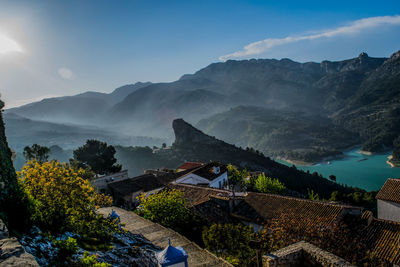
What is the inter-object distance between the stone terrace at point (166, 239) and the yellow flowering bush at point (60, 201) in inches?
168

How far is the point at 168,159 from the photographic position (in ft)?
341

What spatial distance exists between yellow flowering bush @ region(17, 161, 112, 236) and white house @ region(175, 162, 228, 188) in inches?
963

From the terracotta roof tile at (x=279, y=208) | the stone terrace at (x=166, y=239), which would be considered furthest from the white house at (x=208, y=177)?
the stone terrace at (x=166, y=239)

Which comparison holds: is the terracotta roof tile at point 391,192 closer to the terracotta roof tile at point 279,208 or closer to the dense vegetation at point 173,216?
the terracotta roof tile at point 279,208

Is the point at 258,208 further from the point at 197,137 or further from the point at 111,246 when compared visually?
the point at 197,137

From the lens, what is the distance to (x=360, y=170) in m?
135

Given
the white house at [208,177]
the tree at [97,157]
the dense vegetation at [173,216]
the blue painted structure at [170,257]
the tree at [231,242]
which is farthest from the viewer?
the tree at [97,157]

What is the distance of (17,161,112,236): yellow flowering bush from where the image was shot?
9.83 metres

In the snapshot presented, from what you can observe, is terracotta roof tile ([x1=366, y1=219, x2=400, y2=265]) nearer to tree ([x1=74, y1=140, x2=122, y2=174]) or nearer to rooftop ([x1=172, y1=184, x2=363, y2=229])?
rooftop ([x1=172, y1=184, x2=363, y2=229])

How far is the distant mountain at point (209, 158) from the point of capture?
251 ft

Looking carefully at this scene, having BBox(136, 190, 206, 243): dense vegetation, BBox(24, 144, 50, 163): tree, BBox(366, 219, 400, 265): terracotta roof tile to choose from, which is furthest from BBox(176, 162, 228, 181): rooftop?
BBox(366, 219, 400, 265): terracotta roof tile

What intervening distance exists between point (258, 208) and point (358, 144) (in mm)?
195726

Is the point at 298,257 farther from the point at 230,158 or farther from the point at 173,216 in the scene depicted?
the point at 230,158

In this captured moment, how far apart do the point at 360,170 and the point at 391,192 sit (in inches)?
4845
